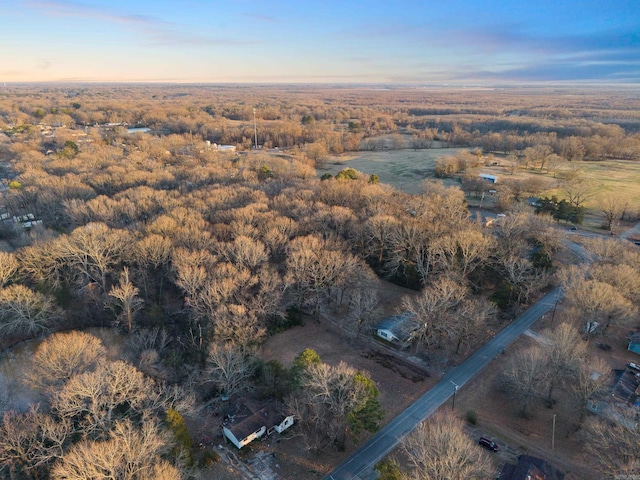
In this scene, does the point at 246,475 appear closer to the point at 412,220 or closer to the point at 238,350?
the point at 238,350

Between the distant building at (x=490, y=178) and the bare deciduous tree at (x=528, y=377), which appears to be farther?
the distant building at (x=490, y=178)

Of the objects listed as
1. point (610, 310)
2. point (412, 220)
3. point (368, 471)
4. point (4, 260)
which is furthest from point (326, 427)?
point (4, 260)

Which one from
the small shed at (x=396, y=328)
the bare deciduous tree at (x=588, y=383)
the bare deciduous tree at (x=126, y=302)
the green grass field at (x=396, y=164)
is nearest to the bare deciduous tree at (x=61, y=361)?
the bare deciduous tree at (x=126, y=302)

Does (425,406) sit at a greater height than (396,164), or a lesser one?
lesser

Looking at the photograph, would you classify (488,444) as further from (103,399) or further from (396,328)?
(103,399)

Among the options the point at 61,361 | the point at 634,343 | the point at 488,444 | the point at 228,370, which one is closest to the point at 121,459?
the point at 228,370

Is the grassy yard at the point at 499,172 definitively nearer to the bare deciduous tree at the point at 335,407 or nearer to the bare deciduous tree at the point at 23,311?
the bare deciduous tree at the point at 335,407
